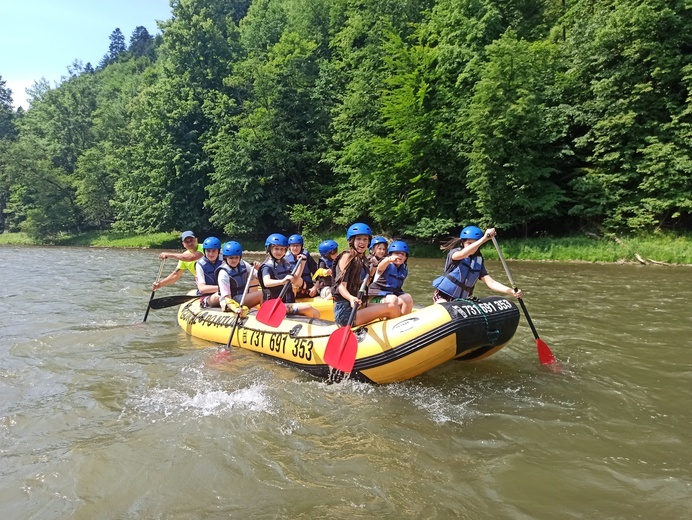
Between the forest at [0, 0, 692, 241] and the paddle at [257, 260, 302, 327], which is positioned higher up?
the forest at [0, 0, 692, 241]

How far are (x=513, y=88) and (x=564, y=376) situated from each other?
50.6ft

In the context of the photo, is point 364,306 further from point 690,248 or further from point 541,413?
point 690,248

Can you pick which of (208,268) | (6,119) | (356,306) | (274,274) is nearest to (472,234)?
(356,306)

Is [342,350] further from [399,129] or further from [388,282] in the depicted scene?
[399,129]

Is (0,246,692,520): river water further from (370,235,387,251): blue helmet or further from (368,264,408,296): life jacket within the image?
(370,235,387,251): blue helmet

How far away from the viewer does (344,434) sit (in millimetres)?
3975

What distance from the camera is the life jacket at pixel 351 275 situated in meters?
5.39

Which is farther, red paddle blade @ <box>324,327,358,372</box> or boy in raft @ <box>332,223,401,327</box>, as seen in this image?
boy in raft @ <box>332,223,401,327</box>

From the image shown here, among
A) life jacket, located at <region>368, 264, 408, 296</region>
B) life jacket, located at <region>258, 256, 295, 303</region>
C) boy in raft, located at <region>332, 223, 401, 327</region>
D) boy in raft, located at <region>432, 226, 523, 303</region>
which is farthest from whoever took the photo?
life jacket, located at <region>258, 256, 295, 303</region>

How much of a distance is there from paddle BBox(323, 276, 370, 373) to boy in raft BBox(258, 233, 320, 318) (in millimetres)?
1661

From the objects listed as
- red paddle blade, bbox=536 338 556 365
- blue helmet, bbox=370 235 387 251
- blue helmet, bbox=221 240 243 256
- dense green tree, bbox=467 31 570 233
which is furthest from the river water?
dense green tree, bbox=467 31 570 233

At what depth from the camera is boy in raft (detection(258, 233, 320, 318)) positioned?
22.4 ft

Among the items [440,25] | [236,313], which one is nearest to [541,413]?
[236,313]

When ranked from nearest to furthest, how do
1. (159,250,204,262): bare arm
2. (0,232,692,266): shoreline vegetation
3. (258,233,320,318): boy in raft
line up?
(258,233,320,318): boy in raft
(159,250,204,262): bare arm
(0,232,692,266): shoreline vegetation
